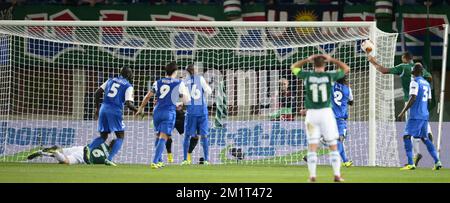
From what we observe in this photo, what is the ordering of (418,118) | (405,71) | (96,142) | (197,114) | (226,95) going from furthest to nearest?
(226,95), (197,114), (96,142), (405,71), (418,118)

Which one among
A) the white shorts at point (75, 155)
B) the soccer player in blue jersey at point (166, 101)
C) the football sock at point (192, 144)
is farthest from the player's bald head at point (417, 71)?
the white shorts at point (75, 155)

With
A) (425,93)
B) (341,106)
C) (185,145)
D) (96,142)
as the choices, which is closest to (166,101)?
(96,142)

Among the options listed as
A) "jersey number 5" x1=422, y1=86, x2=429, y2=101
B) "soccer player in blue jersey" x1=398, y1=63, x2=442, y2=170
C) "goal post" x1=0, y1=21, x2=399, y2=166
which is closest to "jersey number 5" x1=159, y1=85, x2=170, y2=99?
"goal post" x1=0, y1=21, x2=399, y2=166

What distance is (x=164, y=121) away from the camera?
15461 millimetres

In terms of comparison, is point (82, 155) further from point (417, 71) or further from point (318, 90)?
point (318, 90)

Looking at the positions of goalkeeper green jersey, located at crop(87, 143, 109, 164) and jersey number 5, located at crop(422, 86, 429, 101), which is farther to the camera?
goalkeeper green jersey, located at crop(87, 143, 109, 164)

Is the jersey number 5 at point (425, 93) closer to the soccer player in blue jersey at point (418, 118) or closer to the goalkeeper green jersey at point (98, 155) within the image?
the soccer player in blue jersey at point (418, 118)

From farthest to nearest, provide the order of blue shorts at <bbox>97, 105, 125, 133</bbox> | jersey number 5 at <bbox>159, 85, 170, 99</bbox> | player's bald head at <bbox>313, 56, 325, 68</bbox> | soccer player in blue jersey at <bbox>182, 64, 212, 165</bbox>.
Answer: soccer player in blue jersey at <bbox>182, 64, 212, 165</bbox>, blue shorts at <bbox>97, 105, 125, 133</bbox>, jersey number 5 at <bbox>159, 85, 170, 99</bbox>, player's bald head at <bbox>313, 56, 325, 68</bbox>

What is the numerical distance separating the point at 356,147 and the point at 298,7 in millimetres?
5689

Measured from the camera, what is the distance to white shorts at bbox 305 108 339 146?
1117cm

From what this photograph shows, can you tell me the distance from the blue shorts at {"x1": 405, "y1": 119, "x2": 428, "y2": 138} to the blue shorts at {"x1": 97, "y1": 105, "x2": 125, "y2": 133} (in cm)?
522

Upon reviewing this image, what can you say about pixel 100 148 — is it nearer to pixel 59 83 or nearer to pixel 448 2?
pixel 59 83

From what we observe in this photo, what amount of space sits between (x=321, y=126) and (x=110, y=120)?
6453 mm

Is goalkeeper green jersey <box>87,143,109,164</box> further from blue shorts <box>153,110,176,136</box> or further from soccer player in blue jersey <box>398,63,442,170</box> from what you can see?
soccer player in blue jersey <box>398,63,442,170</box>
